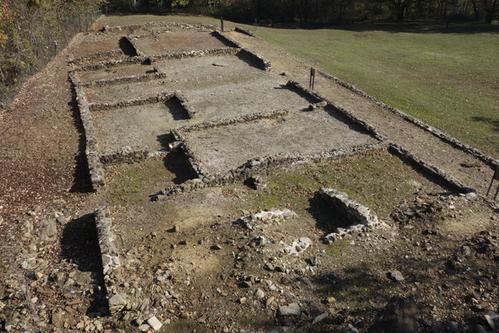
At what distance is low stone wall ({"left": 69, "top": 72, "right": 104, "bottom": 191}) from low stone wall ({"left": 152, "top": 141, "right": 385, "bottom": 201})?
2193mm

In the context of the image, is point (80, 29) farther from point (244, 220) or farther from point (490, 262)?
point (490, 262)

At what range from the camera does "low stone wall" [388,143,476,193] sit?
43.8 feet

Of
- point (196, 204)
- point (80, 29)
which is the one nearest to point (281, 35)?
point (80, 29)

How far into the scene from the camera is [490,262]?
9641 mm

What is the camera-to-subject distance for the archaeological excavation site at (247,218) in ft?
28.7

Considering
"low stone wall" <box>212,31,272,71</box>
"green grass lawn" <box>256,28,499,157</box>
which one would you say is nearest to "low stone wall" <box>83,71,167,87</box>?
"low stone wall" <box>212,31,272,71</box>

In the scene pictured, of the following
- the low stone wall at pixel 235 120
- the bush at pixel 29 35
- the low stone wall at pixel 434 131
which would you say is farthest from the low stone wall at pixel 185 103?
the low stone wall at pixel 434 131

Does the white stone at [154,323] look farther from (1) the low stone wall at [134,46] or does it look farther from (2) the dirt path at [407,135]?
(1) the low stone wall at [134,46]

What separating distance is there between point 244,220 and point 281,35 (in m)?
26.0

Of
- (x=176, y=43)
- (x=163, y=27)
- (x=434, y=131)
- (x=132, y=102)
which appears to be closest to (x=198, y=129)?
(x=132, y=102)

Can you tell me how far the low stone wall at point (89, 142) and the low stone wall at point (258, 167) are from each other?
2193mm

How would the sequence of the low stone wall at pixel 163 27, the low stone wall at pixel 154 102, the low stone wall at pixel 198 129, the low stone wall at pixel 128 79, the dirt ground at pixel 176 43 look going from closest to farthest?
the low stone wall at pixel 198 129
the low stone wall at pixel 154 102
the low stone wall at pixel 128 79
the dirt ground at pixel 176 43
the low stone wall at pixel 163 27

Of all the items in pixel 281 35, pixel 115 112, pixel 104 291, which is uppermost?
pixel 281 35

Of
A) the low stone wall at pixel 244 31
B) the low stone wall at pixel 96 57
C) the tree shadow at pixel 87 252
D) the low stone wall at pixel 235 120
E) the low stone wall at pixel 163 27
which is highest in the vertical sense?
the low stone wall at pixel 163 27
